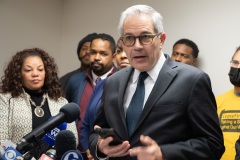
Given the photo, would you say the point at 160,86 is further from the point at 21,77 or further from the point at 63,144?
the point at 21,77

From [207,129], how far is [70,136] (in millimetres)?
598

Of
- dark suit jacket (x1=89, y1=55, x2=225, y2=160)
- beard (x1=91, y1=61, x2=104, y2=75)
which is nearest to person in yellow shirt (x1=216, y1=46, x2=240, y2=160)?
beard (x1=91, y1=61, x2=104, y2=75)

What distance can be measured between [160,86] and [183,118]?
18 cm

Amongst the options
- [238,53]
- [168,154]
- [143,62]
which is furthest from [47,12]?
[168,154]

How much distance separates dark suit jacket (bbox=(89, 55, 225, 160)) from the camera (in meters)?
1.56

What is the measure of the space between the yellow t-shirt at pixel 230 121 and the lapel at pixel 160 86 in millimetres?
1386

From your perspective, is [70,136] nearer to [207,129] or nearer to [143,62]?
[143,62]

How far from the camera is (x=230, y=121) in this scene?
2.94 meters

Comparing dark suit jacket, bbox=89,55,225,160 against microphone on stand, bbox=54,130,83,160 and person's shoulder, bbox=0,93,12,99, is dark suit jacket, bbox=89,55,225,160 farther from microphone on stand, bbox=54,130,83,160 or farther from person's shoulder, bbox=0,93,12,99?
person's shoulder, bbox=0,93,12,99

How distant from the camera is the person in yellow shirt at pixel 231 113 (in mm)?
2864

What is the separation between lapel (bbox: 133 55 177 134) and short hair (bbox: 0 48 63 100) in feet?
4.79

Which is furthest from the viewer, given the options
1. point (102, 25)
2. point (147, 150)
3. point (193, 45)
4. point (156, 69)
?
point (102, 25)

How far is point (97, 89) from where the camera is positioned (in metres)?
3.26

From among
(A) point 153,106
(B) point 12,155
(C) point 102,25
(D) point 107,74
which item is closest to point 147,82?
(A) point 153,106
